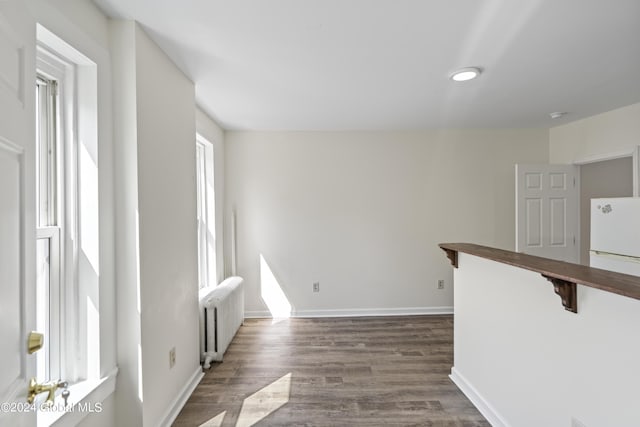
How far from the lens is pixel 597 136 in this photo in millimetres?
3279

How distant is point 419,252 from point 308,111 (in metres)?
2.24

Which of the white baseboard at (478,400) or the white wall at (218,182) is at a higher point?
the white wall at (218,182)

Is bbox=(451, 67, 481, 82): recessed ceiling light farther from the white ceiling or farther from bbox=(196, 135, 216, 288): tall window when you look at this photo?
bbox=(196, 135, 216, 288): tall window

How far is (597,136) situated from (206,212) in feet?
14.6

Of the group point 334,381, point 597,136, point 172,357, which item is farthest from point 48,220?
point 597,136

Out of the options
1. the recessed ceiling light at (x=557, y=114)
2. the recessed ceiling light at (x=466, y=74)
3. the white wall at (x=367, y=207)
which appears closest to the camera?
the recessed ceiling light at (x=466, y=74)

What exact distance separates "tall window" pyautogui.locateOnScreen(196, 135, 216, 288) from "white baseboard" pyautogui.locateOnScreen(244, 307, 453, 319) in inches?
32.8

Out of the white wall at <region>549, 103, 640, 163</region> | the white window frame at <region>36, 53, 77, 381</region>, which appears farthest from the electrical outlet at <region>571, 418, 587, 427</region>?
the white wall at <region>549, 103, 640, 163</region>

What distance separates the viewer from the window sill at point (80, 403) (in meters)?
1.19

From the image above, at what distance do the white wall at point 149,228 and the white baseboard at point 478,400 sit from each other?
6.65 ft

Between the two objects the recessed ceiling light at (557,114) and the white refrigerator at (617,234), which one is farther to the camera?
the recessed ceiling light at (557,114)

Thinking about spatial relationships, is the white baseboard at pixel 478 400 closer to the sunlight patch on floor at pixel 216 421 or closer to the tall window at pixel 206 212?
the sunlight patch on floor at pixel 216 421

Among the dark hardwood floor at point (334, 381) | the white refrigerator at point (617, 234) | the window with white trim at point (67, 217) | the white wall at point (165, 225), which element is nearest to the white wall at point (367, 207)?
the dark hardwood floor at point (334, 381)

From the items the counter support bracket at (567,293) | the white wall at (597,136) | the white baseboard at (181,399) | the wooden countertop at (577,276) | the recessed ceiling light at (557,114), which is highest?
the recessed ceiling light at (557,114)
